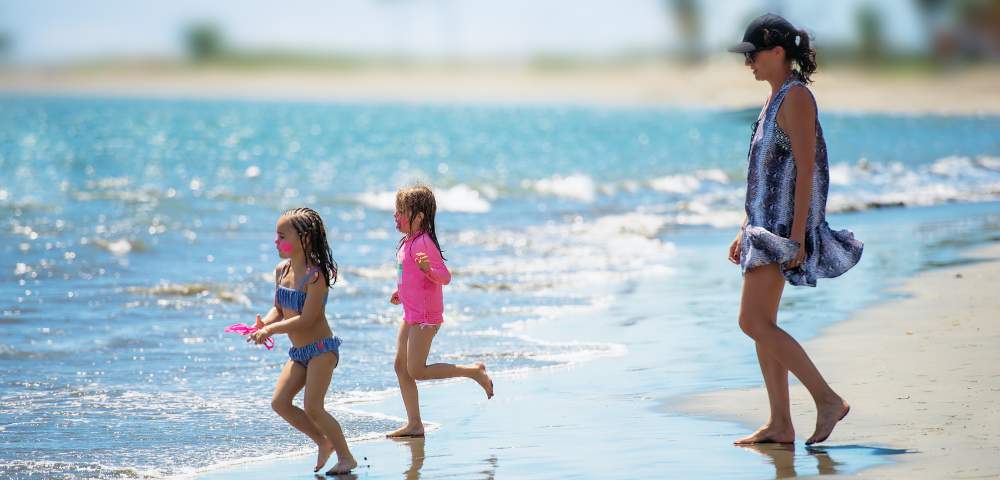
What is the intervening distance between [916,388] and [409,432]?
2367 millimetres

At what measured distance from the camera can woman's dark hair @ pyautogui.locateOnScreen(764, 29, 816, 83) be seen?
539 cm

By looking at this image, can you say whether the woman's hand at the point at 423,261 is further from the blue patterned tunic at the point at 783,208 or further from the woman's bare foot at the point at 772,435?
the woman's bare foot at the point at 772,435

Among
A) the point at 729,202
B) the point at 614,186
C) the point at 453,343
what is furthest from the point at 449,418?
the point at 614,186

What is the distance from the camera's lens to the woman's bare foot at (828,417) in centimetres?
537

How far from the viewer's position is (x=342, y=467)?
5504mm

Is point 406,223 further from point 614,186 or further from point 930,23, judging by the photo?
point 930,23

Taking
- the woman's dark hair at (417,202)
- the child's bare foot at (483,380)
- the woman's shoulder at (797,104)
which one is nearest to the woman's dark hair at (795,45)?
the woman's shoulder at (797,104)

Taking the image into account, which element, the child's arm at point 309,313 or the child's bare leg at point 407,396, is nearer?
the child's arm at point 309,313

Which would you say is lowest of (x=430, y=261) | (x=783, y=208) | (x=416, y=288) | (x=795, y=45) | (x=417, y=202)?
(x=416, y=288)

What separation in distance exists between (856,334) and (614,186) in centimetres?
1766

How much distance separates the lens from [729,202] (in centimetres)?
2117

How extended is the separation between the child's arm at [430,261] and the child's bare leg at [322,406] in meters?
0.66

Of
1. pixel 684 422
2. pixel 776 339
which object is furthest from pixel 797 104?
pixel 684 422

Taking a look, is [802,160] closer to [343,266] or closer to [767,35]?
[767,35]
